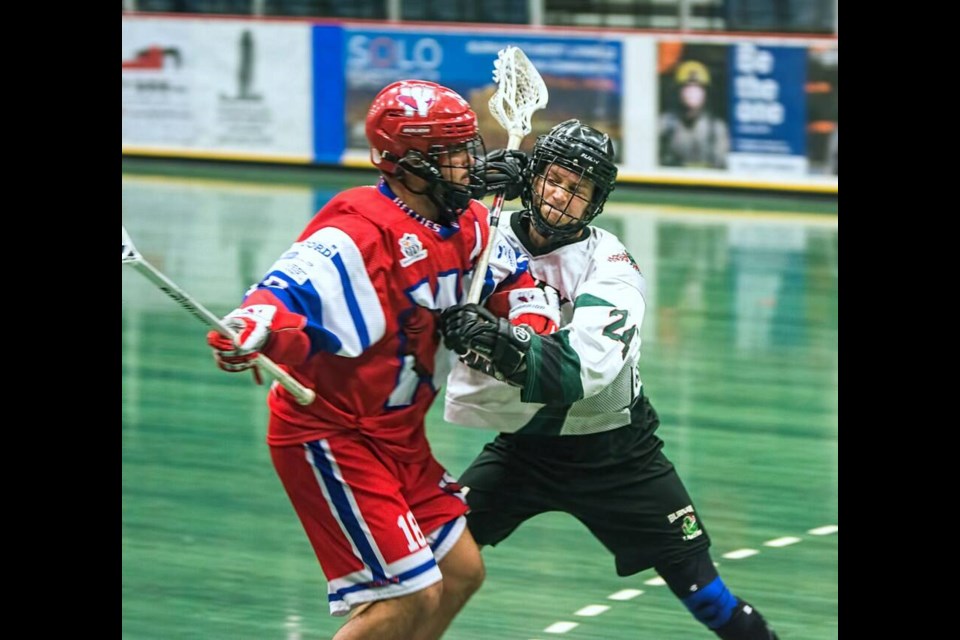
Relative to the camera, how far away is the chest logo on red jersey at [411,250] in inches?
180

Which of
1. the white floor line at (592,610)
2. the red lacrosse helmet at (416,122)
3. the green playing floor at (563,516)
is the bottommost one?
the white floor line at (592,610)

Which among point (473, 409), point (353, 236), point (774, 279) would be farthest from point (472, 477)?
point (774, 279)

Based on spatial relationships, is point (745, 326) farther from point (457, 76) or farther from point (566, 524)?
point (457, 76)

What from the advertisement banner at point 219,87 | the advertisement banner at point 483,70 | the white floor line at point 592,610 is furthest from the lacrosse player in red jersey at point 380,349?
the advertisement banner at point 219,87

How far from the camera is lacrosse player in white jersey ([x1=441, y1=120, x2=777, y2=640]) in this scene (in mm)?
4809

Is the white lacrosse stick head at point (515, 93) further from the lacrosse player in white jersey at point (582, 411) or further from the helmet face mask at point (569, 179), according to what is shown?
the helmet face mask at point (569, 179)

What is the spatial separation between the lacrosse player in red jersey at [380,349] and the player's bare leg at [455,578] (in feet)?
0.24

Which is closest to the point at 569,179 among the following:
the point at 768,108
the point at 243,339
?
the point at 243,339

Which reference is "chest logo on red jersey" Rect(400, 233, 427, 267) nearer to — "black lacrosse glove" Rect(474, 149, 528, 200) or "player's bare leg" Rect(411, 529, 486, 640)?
"black lacrosse glove" Rect(474, 149, 528, 200)

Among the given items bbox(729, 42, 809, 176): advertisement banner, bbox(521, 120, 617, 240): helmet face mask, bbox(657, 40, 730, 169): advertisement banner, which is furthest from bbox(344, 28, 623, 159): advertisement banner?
bbox(521, 120, 617, 240): helmet face mask

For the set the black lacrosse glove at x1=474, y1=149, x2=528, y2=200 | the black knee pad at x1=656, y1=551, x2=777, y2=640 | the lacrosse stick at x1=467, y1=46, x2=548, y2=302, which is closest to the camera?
the black lacrosse glove at x1=474, y1=149, x2=528, y2=200

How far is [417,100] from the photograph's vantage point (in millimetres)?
4641

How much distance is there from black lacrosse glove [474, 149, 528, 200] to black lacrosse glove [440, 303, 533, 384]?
0.42m
